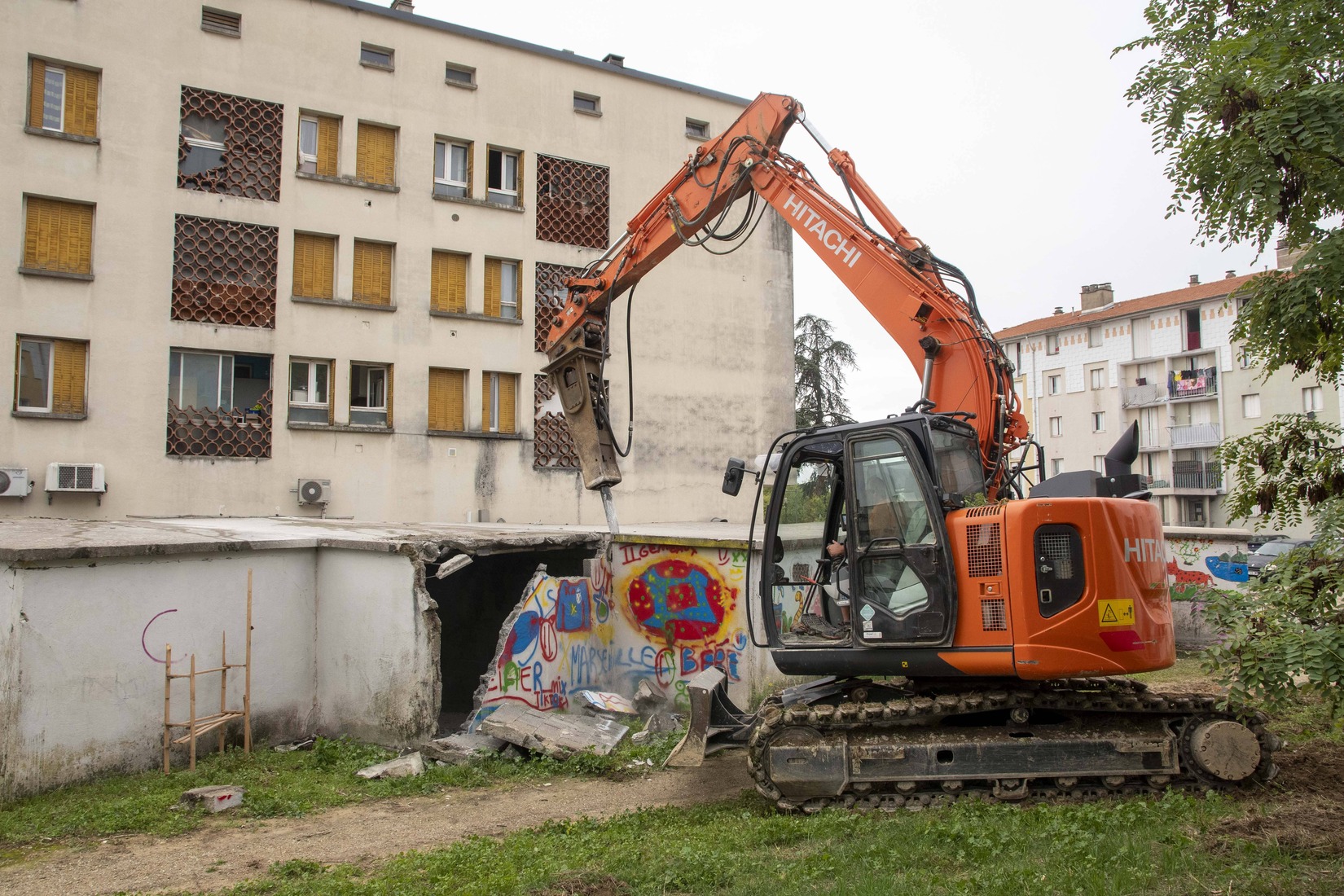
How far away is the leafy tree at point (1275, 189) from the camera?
6.35m

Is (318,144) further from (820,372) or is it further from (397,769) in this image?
(820,372)

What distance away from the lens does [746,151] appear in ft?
36.0

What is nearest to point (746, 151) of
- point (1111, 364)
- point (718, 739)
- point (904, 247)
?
point (904, 247)

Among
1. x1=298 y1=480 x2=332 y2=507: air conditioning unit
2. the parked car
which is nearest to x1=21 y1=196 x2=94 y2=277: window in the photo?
x1=298 y1=480 x2=332 y2=507: air conditioning unit

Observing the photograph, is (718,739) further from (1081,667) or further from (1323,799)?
(1323,799)

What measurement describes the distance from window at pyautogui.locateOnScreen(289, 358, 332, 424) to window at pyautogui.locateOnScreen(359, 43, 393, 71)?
6.97 meters

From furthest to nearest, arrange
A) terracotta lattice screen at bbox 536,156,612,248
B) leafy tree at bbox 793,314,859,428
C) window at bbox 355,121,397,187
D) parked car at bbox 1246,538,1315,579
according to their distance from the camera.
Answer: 1. leafy tree at bbox 793,314,859,428
2. terracotta lattice screen at bbox 536,156,612,248
3. window at bbox 355,121,397,187
4. parked car at bbox 1246,538,1315,579

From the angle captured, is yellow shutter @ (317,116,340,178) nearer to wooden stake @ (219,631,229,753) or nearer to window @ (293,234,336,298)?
window @ (293,234,336,298)

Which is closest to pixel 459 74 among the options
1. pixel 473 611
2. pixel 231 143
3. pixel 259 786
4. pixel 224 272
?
pixel 231 143

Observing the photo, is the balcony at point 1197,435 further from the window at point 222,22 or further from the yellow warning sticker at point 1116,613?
the yellow warning sticker at point 1116,613

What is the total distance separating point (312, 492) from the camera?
21.8 meters

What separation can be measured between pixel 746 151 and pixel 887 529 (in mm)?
4827

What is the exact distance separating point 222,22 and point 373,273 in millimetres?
5952

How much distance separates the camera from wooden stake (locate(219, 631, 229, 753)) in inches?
427
